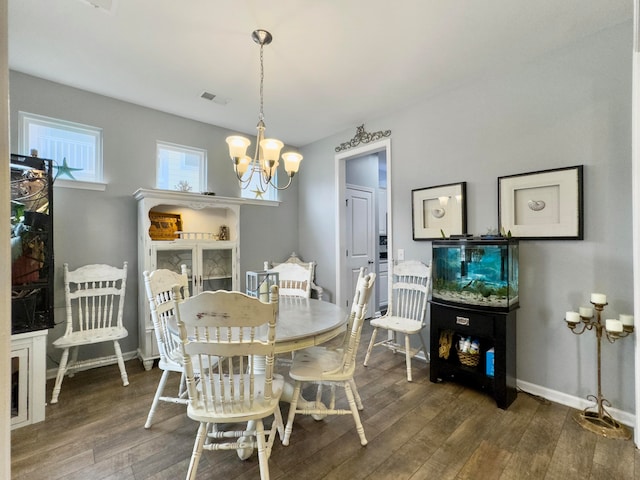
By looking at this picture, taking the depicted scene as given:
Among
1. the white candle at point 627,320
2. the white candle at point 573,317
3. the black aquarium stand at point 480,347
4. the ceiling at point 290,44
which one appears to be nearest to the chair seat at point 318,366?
the black aquarium stand at point 480,347

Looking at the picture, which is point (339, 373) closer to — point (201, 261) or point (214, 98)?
point (201, 261)

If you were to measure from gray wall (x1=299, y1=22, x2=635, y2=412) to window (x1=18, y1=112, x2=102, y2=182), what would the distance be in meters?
3.45

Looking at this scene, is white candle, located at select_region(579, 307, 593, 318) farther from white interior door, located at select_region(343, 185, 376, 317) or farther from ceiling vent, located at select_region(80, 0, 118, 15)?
ceiling vent, located at select_region(80, 0, 118, 15)

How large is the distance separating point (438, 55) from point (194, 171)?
2.95 meters

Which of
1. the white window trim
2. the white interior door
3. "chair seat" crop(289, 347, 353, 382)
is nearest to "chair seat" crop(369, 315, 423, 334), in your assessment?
"chair seat" crop(289, 347, 353, 382)

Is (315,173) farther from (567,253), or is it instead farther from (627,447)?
(627,447)

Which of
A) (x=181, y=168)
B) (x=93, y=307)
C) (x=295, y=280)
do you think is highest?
(x=181, y=168)

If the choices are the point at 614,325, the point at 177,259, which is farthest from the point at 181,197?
the point at 614,325

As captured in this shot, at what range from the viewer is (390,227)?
351 cm

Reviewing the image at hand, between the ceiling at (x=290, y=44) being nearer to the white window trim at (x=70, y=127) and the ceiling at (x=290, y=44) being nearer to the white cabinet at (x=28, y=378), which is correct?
the white window trim at (x=70, y=127)

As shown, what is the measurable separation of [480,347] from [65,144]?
432 centimetres

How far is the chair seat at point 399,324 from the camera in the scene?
2.77 metres

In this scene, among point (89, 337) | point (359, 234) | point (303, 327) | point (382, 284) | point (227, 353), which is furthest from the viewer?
point (382, 284)

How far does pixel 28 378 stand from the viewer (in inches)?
80.8
